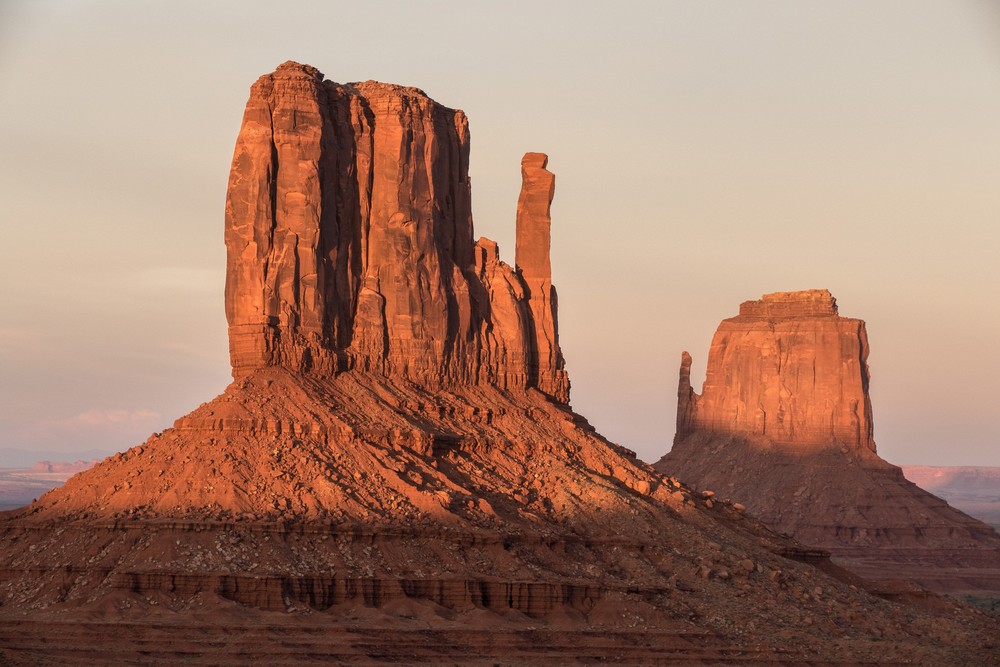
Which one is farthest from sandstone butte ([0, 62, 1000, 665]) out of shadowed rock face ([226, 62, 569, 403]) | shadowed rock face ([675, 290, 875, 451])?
shadowed rock face ([675, 290, 875, 451])

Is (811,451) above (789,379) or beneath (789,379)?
beneath

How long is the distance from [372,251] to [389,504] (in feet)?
56.2

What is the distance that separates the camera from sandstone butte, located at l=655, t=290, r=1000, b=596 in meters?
162

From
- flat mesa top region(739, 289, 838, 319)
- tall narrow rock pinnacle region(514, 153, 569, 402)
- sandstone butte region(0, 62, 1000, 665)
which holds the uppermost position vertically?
flat mesa top region(739, 289, 838, 319)

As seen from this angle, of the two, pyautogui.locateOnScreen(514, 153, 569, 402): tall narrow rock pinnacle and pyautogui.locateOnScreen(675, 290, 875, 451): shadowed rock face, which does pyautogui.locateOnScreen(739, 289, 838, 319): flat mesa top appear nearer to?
pyautogui.locateOnScreen(675, 290, 875, 451): shadowed rock face

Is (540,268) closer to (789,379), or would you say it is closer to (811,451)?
(811,451)

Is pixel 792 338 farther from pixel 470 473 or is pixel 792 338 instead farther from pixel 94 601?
pixel 94 601

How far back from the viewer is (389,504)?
88500 millimetres

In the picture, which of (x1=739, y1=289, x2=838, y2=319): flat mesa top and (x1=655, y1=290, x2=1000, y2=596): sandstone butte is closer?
(x1=655, y1=290, x2=1000, y2=596): sandstone butte

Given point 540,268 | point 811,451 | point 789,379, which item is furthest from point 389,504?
point 789,379

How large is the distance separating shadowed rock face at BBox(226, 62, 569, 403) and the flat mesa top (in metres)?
71.0

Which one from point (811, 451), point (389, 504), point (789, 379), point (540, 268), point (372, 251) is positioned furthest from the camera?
point (789, 379)

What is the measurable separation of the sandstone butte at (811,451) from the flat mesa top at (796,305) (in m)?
0.09

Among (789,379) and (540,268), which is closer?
(540,268)
